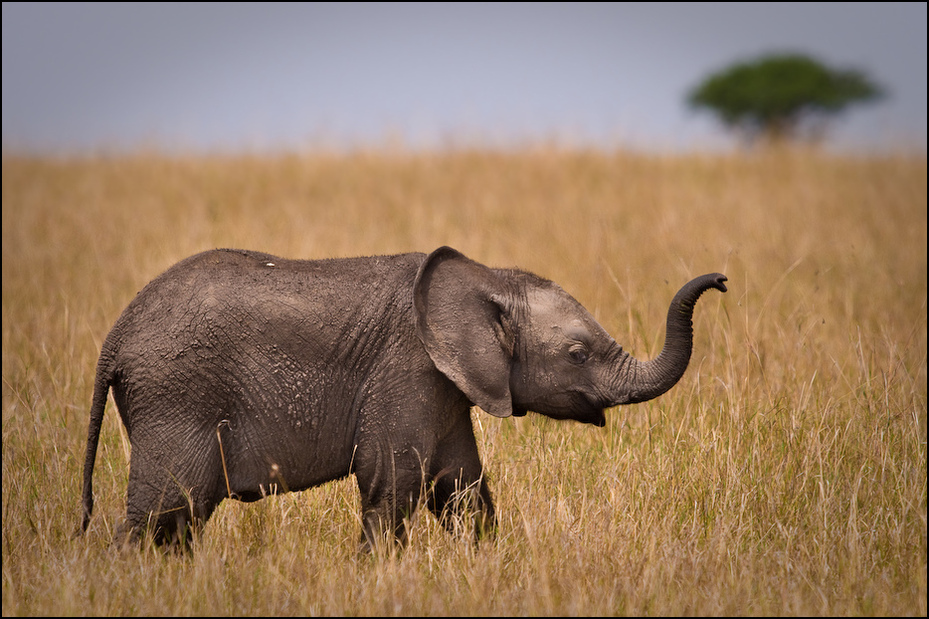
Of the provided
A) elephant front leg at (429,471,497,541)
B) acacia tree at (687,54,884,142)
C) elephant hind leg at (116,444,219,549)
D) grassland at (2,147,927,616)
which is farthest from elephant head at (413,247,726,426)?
acacia tree at (687,54,884,142)

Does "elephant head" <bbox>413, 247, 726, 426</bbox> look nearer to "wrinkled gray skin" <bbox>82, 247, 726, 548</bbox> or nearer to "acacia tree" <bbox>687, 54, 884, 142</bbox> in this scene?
"wrinkled gray skin" <bbox>82, 247, 726, 548</bbox>

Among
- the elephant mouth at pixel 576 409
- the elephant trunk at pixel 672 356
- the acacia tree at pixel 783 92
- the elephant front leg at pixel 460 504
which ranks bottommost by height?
the elephant front leg at pixel 460 504

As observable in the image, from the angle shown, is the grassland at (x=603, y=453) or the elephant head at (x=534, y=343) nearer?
the grassland at (x=603, y=453)

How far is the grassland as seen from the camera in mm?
4328

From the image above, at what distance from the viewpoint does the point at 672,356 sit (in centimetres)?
457

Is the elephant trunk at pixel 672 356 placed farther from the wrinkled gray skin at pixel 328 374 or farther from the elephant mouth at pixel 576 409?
the elephant mouth at pixel 576 409

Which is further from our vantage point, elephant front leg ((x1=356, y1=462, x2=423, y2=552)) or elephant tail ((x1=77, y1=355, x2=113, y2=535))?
elephant tail ((x1=77, y1=355, x2=113, y2=535))

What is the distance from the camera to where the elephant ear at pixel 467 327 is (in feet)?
14.7

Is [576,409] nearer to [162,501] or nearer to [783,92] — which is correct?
[162,501]

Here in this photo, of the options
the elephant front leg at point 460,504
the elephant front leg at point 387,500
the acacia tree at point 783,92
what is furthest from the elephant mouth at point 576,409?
the acacia tree at point 783,92

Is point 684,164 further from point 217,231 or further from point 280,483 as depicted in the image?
point 280,483

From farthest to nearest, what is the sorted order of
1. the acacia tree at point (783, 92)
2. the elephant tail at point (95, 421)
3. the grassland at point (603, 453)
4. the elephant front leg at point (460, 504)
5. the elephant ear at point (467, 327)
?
the acacia tree at point (783, 92) → the elephant front leg at point (460, 504) → the elephant tail at point (95, 421) → the elephant ear at point (467, 327) → the grassland at point (603, 453)

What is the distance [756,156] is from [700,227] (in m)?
5.31

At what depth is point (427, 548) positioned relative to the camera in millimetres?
4695
